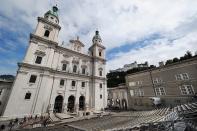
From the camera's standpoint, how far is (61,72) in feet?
83.5

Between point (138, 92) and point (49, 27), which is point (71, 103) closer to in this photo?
point (138, 92)

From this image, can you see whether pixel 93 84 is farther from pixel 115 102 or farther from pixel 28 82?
pixel 28 82

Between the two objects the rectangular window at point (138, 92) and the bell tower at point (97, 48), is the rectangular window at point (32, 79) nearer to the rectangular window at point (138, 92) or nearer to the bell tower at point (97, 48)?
the bell tower at point (97, 48)

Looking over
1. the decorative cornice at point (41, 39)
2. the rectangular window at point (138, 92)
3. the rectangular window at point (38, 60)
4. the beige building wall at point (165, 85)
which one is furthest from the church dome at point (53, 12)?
the rectangular window at point (138, 92)

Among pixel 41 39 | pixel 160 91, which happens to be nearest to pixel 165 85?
pixel 160 91

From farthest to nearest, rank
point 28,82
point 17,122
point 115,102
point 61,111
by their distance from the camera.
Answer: point 115,102, point 61,111, point 28,82, point 17,122

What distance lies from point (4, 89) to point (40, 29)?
49.6 ft

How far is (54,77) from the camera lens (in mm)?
24359

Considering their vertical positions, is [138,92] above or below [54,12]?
below

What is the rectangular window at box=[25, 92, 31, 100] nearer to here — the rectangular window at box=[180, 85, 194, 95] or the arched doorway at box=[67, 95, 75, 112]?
the arched doorway at box=[67, 95, 75, 112]

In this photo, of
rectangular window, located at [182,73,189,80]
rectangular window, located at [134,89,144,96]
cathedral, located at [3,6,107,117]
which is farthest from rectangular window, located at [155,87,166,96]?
cathedral, located at [3,6,107,117]

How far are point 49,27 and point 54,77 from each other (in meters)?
12.6

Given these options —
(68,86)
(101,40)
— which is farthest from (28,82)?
(101,40)

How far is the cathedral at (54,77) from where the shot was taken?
19383mm
